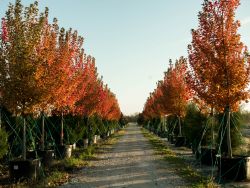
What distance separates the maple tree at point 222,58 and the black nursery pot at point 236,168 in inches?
27.2

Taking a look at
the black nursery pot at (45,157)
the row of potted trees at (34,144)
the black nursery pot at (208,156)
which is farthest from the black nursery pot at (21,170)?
A: the black nursery pot at (208,156)

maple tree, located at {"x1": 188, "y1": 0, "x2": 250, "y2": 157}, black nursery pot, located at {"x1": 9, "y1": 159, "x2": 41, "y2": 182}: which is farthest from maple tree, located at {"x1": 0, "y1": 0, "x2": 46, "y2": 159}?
maple tree, located at {"x1": 188, "y1": 0, "x2": 250, "y2": 157}

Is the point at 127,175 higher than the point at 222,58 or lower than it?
lower

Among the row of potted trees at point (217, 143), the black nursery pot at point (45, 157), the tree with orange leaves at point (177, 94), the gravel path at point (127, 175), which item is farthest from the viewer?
the tree with orange leaves at point (177, 94)

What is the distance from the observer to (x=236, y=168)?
11.5m

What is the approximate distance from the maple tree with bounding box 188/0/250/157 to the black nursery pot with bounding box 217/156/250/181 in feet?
2.27

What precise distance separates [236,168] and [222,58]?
3630mm

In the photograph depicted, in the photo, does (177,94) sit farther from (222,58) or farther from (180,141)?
(222,58)

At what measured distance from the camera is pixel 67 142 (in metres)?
21.7

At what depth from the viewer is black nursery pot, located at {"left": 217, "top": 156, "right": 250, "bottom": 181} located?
11375 mm

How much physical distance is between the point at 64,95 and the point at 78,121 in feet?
27.9

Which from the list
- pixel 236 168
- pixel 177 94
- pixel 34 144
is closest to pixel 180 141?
pixel 177 94

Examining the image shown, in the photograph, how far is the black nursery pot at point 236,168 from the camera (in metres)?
11.4

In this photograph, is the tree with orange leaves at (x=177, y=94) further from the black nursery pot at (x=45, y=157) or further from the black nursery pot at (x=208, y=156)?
the black nursery pot at (x=45, y=157)
